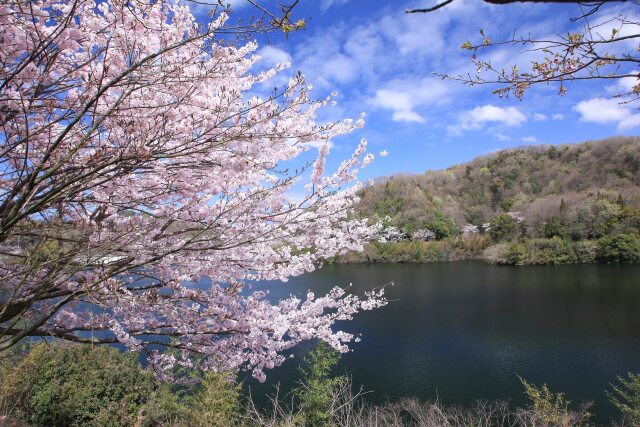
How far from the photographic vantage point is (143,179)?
2.99 meters

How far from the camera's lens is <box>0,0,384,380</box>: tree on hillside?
2322 millimetres

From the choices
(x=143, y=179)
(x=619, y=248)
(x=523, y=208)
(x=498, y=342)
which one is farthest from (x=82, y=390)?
(x=523, y=208)

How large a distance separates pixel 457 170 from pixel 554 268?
2083 inches

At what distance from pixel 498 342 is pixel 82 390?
45.9 feet

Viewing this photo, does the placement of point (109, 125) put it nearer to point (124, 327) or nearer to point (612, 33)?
point (124, 327)

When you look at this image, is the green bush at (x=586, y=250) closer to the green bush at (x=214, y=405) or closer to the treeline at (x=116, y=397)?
the treeline at (x=116, y=397)

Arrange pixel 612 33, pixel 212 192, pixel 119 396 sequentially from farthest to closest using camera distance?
pixel 119 396 → pixel 212 192 → pixel 612 33

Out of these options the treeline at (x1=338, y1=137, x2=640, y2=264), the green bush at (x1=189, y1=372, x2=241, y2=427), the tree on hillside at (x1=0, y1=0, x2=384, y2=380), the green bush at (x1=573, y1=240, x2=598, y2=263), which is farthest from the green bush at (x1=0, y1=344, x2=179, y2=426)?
the green bush at (x1=573, y1=240, x2=598, y2=263)

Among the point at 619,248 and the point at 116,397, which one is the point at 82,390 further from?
the point at 619,248

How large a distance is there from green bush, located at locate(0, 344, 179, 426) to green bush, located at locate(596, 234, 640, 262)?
3733 cm

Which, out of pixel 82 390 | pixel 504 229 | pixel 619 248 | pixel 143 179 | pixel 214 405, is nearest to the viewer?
pixel 143 179

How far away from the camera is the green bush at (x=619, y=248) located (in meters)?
32.6

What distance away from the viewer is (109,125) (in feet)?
8.56

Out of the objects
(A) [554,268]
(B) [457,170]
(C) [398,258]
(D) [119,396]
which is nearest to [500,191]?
(B) [457,170]
